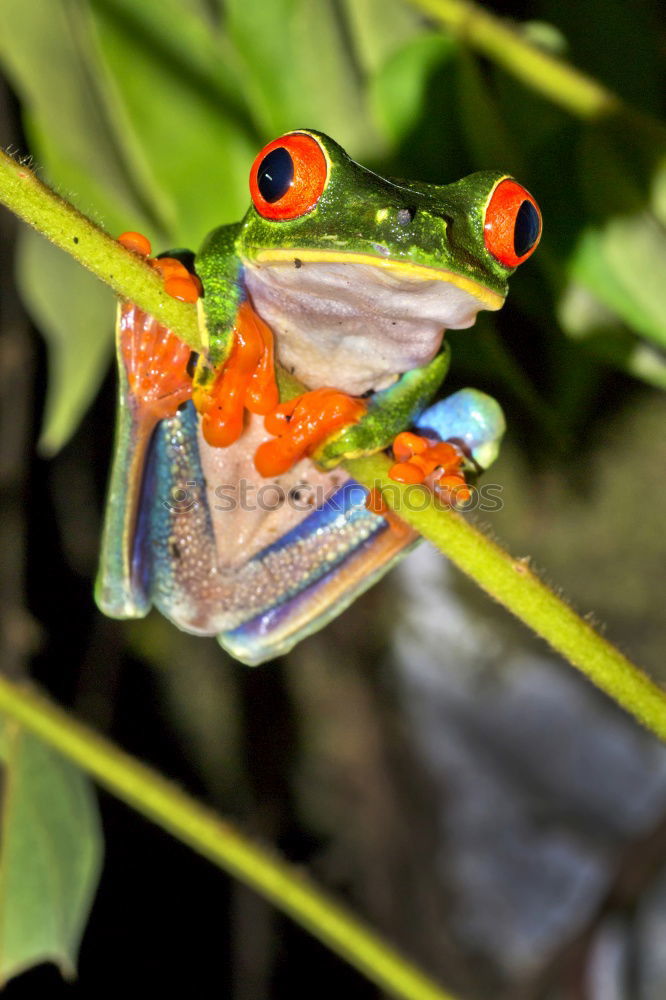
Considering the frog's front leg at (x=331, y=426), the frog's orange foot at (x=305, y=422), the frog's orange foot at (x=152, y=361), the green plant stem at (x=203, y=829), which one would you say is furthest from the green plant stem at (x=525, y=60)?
the green plant stem at (x=203, y=829)

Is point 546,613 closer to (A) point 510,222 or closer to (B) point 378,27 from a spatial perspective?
(A) point 510,222

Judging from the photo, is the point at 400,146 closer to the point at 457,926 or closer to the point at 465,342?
the point at 465,342

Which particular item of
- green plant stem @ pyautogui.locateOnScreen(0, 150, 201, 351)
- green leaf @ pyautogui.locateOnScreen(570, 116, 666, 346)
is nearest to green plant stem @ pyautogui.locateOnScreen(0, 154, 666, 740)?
green plant stem @ pyautogui.locateOnScreen(0, 150, 201, 351)

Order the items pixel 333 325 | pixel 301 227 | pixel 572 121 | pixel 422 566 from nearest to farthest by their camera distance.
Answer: pixel 301 227 → pixel 333 325 → pixel 572 121 → pixel 422 566

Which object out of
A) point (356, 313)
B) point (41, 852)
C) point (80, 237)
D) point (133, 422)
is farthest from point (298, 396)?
point (41, 852)

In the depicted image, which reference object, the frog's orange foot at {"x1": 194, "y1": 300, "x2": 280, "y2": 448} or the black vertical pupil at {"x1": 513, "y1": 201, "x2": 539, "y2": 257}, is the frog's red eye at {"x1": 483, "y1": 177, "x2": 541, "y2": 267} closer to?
the black vertical pupil at {"x1": 513, "y1": 201, "x2": 539, "y2": 257}

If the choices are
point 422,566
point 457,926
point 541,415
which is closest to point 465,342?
point 541,415
